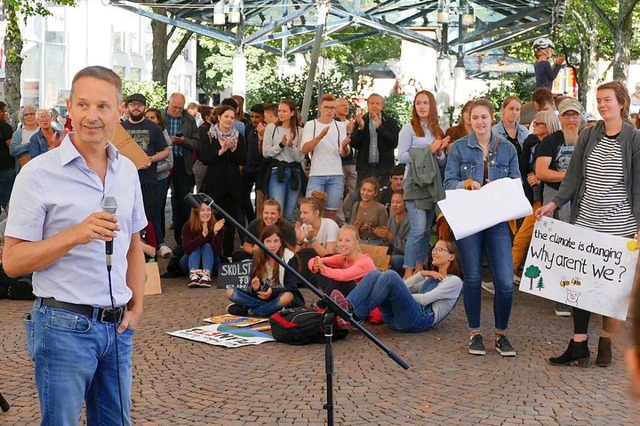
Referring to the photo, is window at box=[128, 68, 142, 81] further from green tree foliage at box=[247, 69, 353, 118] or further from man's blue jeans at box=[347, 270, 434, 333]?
man's blue jeans at box=[347, 270, 434, 333]

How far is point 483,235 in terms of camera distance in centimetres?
844

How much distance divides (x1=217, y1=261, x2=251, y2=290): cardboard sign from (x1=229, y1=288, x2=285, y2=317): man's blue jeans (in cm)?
13

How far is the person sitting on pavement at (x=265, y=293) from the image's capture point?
10164 mm

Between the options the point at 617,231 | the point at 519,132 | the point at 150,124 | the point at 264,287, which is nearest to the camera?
the point at 617,231

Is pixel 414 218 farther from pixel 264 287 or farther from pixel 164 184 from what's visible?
pixel 164 184

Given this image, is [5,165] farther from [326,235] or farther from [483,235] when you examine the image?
[483,235]

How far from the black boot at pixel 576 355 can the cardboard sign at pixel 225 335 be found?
2350 mm

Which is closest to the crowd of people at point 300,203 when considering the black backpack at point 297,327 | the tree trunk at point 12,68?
the black backpack at point 297,327

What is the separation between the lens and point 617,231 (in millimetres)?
8242

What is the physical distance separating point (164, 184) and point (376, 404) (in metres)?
7.70

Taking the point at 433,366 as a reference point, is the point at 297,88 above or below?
above

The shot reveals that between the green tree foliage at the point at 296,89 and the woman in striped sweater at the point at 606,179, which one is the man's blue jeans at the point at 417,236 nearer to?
the woman in striped sweater at the point at 606,179

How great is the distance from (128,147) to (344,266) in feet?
9.66

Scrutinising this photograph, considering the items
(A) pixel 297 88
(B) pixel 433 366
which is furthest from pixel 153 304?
(A) pixel 297 88
